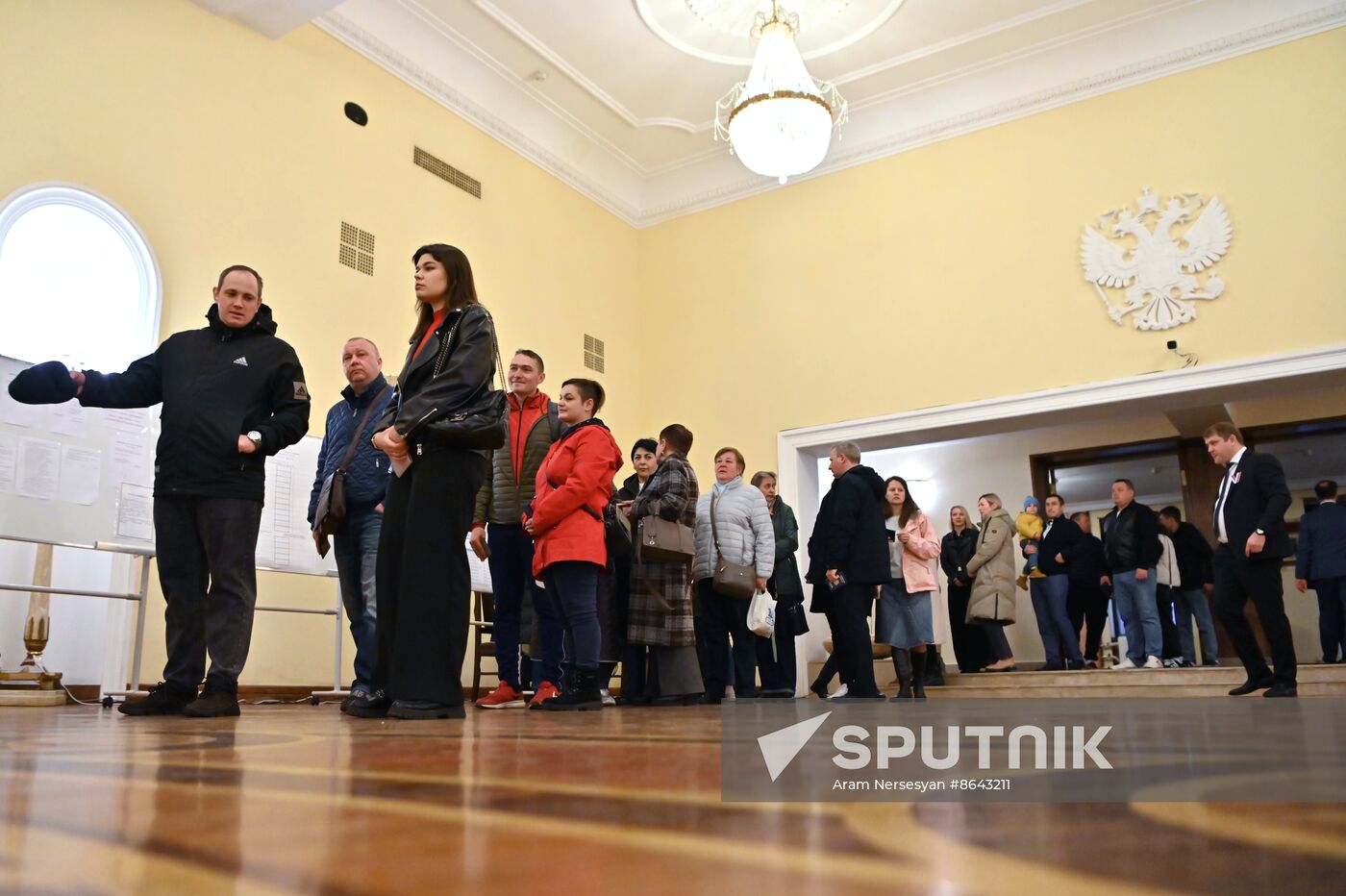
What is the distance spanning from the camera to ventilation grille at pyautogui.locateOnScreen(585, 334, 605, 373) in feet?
26.4

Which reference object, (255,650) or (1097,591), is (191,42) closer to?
(255,650)

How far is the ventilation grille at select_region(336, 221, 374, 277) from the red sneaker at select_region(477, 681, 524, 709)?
3658 mm

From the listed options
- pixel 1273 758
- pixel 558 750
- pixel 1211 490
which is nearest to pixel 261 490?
pixel 558 750

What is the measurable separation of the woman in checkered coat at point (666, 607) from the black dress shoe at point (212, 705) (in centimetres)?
168

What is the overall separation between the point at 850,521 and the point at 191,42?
451 centimetres

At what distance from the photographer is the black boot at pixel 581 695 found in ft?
10.3

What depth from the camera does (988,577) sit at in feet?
21.6

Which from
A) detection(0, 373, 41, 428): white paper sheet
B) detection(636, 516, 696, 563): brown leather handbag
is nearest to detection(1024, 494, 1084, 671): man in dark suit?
detection(636, 516, 696, 563): brown leather handbag

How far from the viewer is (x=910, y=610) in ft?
15.7

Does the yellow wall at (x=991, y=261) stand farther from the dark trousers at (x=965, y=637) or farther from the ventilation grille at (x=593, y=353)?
the dark trousers at (x=965, y=637)

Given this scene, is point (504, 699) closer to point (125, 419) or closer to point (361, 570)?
point (361, 570)

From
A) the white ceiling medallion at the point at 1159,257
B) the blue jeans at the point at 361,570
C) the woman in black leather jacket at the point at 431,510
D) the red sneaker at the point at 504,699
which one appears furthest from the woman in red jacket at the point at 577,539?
the white ceiling medallion at the point at 1159,257

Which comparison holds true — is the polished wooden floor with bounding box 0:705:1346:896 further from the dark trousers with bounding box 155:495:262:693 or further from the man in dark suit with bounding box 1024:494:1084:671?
the man in dark suit with bounding box 1024:494:1084:671

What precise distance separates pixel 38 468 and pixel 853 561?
3325 mm
